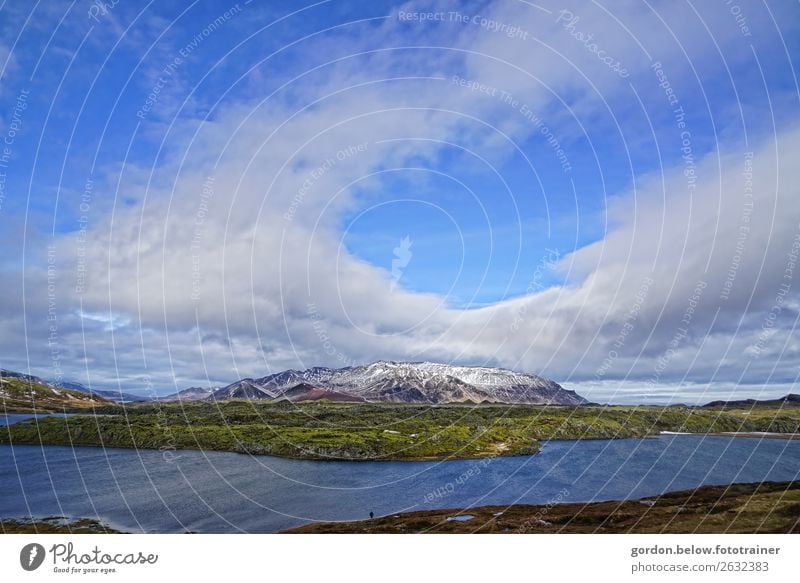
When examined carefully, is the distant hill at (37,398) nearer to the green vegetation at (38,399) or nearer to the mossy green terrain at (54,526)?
the green vegetation at (38,399)

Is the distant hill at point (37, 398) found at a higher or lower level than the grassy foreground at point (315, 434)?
higher

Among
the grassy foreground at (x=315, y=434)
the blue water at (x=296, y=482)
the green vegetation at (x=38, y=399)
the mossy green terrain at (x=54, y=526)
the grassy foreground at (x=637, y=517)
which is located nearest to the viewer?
the grassy foreground at (x=637, y=517)

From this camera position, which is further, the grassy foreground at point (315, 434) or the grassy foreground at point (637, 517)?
the grassy foreground at point (315, 434)

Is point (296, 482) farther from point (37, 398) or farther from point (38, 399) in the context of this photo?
point (37, 398)

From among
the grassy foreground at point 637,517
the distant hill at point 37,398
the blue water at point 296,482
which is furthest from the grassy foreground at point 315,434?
the distant hill at point 37,398

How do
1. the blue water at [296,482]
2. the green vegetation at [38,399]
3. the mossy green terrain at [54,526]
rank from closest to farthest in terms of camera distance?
1. the mossy green terrain at [54,526]
2. the blue water at [296,482]
3. the green vegetation at [38,399]

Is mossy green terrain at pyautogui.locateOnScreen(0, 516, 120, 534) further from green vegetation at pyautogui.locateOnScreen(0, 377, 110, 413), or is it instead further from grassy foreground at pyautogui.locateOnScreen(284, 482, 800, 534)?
green vegetation at pyautogui.locateOnScreen(0, 377, 110, 413)

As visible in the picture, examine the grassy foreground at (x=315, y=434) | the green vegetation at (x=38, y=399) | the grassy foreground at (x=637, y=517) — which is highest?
the green vegetation at (x=38, y=399)
